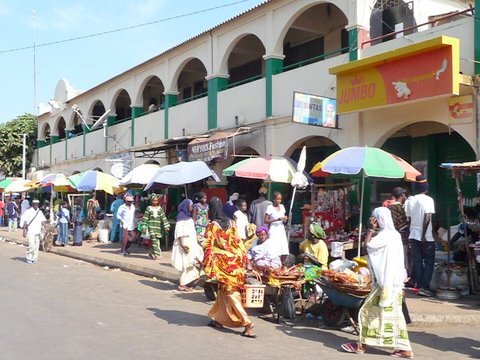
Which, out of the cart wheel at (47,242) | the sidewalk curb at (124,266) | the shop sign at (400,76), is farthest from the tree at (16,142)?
the shop sign at (400,76)

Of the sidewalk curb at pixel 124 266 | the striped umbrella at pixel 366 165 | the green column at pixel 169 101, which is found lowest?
the sidewalk curb at pixel 124 266

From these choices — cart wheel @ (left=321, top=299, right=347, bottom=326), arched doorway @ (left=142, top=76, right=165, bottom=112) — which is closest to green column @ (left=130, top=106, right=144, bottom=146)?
arched doorway @ (left=142, top=76, right=165, bottom=112)

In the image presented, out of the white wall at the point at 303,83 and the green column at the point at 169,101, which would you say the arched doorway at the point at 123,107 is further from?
the white wall at the point at 303,83

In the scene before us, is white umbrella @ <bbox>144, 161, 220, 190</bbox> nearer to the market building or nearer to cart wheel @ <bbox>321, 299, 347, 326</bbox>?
the market building

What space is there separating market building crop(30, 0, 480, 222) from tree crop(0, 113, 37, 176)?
13.3 metres

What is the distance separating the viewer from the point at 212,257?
22.2 ft

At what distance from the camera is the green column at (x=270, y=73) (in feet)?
48.1

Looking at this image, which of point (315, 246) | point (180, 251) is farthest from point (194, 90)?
point (315, 246)

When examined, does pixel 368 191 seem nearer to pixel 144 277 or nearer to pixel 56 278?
pixel 144 277

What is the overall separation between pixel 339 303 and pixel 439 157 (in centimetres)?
723

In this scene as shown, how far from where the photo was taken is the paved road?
5.71 metres

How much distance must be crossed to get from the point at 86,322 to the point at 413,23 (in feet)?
32.5

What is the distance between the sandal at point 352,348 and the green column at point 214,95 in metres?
11.8

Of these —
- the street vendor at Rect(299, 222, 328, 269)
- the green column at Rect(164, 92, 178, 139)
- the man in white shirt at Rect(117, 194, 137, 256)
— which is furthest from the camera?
the green column at Rect(164, 92, 178, 139)
